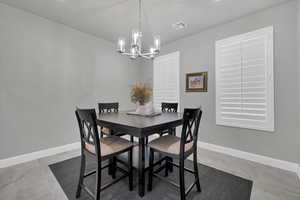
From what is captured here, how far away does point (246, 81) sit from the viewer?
238cm

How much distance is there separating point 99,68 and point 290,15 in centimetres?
374

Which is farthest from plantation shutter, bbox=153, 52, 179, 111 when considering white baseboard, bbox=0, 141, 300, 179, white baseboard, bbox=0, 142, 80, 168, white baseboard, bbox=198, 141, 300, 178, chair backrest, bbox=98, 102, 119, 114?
white baseboard, bbox=0, 142, 80, 168

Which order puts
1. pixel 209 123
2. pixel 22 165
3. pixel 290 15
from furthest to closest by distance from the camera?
pixel 209 123
pixel 22 165
pixel 290 15

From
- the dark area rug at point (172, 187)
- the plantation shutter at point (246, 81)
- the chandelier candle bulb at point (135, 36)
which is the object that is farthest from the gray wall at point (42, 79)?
the plantation shutter at point (246, 81)

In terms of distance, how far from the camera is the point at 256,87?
7.45 ft

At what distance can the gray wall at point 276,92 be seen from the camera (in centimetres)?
200

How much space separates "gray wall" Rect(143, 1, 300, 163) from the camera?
200 cm

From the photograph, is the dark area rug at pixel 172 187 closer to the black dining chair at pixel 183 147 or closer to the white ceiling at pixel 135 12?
the black dining chair at pixel 183 147

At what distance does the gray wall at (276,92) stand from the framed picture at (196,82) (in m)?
0.11

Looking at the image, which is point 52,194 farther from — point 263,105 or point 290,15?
point 290,15

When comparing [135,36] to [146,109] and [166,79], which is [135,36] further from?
[166,79]

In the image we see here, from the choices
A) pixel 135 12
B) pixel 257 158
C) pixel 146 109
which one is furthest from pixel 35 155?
pixel 257 158

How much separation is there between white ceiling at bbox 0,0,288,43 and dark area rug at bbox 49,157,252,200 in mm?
2664

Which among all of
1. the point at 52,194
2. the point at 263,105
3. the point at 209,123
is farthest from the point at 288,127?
the point at 52,194
